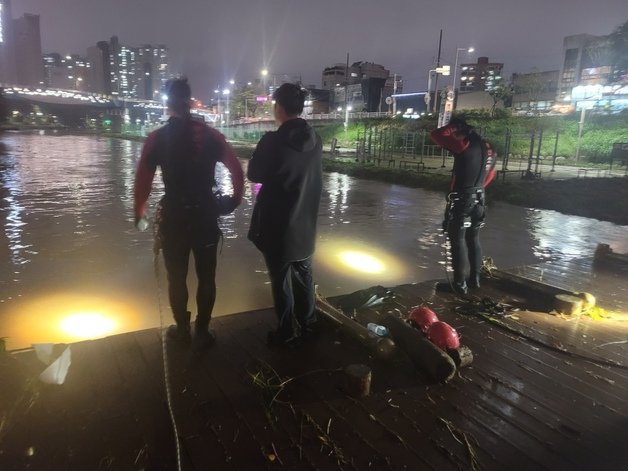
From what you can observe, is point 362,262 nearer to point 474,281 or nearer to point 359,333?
point 474,281

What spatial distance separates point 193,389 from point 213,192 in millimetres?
1422

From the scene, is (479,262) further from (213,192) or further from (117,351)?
(117,351)

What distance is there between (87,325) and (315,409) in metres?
3.55

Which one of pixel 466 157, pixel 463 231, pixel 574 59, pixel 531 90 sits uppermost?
pixel 574 59

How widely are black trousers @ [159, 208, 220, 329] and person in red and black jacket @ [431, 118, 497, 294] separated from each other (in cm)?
258

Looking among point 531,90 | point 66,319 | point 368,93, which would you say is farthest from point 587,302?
point 368,93

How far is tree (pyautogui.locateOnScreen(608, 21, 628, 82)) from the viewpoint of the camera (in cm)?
3551

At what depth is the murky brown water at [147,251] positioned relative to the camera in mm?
5590

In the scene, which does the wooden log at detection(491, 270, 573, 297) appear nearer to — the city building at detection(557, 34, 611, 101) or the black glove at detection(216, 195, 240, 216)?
the black glove at detection(216, 195, 240, 216)

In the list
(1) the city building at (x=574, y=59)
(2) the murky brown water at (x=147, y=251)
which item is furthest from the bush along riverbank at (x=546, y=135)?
(1) the city building at (x=574, y=59)

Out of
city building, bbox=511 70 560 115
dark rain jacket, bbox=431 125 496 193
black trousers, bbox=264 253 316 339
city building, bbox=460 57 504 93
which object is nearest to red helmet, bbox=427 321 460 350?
black trousers, bbox=264 253 316 339

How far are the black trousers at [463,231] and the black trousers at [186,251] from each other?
2592mm

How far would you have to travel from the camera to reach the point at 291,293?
3551mm

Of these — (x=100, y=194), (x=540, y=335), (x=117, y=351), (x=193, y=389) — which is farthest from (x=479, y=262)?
(x=100, y=194)
